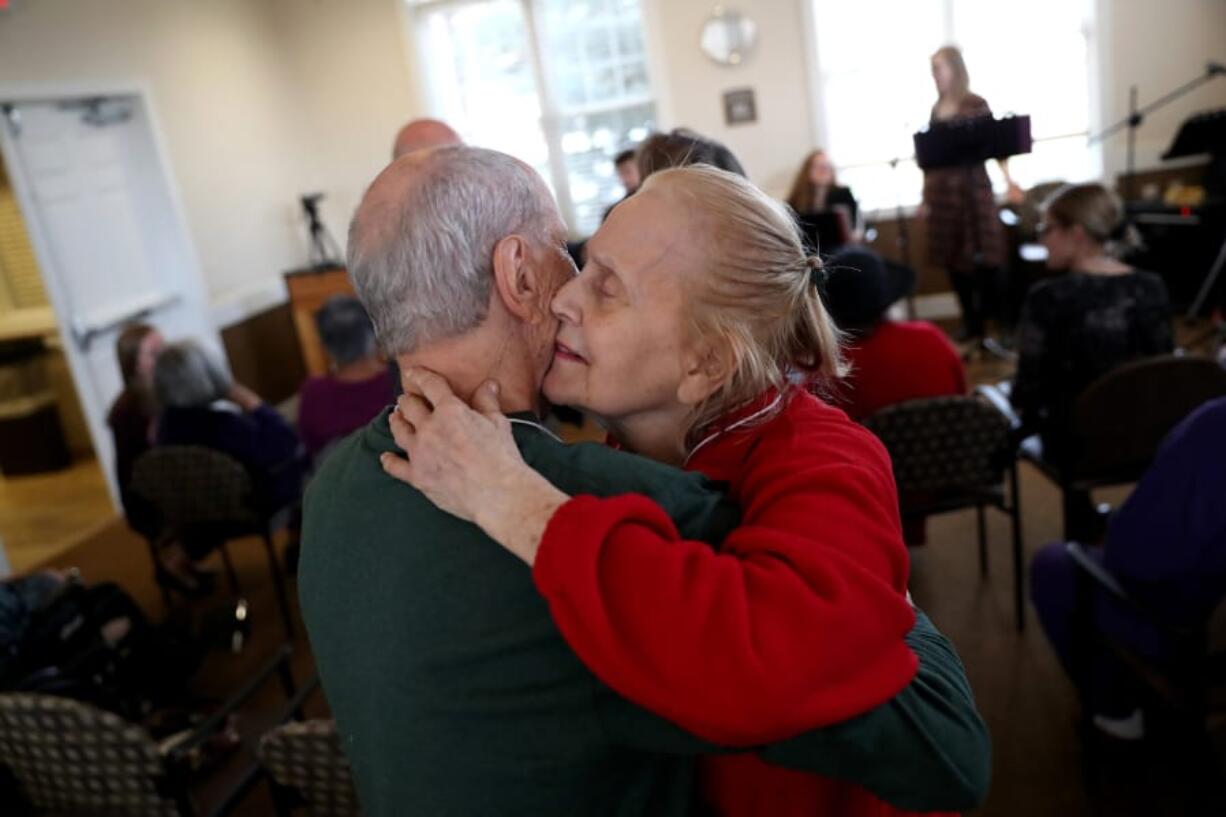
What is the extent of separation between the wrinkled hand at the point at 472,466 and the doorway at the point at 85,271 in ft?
16.2

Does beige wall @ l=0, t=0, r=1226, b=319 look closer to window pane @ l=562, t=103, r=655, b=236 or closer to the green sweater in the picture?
window pane @ l=562, t=103, r=655, b=236

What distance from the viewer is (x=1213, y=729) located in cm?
249

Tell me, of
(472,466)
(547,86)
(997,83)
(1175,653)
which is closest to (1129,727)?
(1175,653)

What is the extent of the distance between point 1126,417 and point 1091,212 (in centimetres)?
71

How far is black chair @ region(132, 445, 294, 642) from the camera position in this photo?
135 inches

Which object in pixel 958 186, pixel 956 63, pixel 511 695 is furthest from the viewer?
pixel 958 186

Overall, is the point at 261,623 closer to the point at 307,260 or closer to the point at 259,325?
the point at 259,325

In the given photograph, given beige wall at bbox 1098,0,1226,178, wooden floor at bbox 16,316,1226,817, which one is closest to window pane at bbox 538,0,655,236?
beige wall at bbox 1098,0,1226,178

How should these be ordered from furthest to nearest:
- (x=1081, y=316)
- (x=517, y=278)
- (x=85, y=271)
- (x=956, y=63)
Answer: (x=85, y=271) < (x=1081, y=316) < (x=956, y=63) < (x=517, y=278)

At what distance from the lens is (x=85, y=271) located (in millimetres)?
5520

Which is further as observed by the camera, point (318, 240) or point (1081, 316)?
point (318, 240)

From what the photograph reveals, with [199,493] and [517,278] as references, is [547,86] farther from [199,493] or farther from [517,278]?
A: [517,278]

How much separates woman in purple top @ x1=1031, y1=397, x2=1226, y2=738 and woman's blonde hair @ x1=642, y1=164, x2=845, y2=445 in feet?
4.19

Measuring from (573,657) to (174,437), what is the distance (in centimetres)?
317
